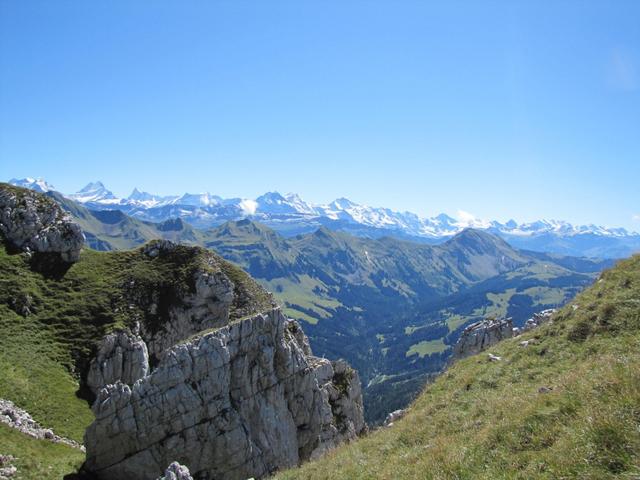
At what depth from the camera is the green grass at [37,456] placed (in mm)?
36250

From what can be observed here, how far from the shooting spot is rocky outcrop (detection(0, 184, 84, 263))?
269 feet

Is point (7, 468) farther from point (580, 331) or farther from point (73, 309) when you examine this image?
point (580, 331)

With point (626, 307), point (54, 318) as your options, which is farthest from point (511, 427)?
point (54, 318)

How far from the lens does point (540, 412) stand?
15.8m

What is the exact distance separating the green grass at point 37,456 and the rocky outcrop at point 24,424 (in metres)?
1.66

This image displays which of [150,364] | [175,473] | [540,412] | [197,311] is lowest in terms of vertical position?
[150,364]

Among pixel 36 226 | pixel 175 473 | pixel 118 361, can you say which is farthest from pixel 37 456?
pixel 36 226

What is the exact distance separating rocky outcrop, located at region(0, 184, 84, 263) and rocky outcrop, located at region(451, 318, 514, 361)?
2886 inches

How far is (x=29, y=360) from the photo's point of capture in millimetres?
60219

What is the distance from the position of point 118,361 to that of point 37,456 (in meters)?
30.2

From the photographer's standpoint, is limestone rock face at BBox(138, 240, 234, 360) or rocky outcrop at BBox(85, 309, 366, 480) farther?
limestone rock face at BBox(138, 240, 234, 360)

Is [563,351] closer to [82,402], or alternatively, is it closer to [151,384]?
[151,384]

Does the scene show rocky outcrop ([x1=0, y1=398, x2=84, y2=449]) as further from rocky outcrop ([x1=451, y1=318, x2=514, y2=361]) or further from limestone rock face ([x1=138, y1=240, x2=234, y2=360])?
rocky outcrop ([x1=451, y1=318, x2=514, y2=361])

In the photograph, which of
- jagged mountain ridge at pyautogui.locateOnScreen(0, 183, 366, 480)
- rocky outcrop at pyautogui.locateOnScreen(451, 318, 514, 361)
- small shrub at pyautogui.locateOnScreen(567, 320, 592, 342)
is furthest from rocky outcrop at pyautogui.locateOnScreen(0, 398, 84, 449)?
rocky outcrop at pyautogui.locateOnScreen(451, 318, 514, 361)
